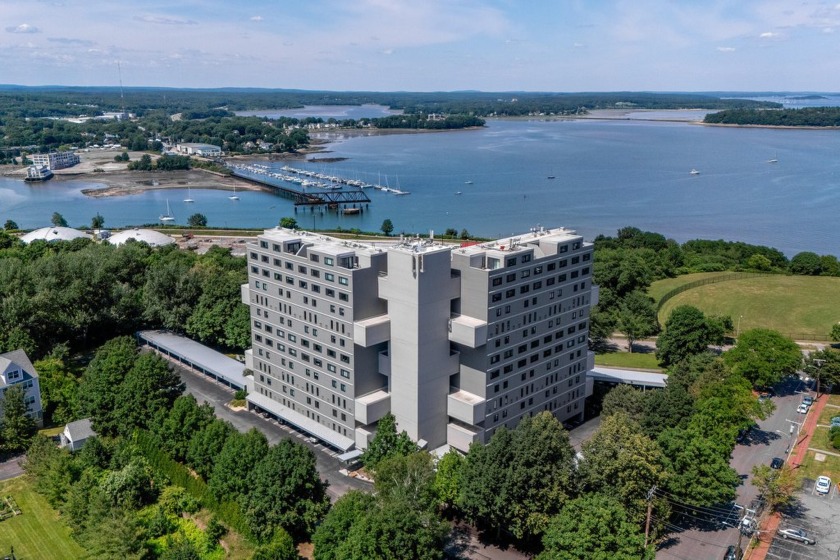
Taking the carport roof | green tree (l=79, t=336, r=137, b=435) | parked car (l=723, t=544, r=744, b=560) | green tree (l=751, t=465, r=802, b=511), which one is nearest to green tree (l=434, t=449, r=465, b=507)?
parked car (l=723, t=544, r=744, b=560)

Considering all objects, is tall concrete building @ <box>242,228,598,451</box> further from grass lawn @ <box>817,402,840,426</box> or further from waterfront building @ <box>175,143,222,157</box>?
waterfront building @ <box>175,143,222,157</box>

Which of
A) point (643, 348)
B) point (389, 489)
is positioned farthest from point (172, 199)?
point (389, 489)

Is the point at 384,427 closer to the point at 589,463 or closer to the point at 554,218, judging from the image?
the point at 589,463

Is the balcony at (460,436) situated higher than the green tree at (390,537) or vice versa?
the green tree at (390,537)

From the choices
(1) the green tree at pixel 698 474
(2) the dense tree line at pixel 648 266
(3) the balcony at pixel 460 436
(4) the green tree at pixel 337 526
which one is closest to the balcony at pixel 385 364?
(3) the balcony at pixel 460 436

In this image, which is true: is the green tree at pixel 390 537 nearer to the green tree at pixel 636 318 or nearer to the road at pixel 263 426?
the road at pixel 263 426

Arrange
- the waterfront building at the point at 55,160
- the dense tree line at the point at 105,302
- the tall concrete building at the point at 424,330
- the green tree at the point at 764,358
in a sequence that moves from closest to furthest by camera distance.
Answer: the tall concrete building at the point at 424,330, the green tree at the point at 764,358, the dense tree line at the point at 105,302, the waterfront building at the point at 55,160

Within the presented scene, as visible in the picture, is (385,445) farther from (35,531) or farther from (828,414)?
(828,414)

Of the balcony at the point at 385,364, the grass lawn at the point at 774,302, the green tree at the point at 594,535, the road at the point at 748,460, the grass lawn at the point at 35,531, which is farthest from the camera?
the grass lawn at the point at 774,302
